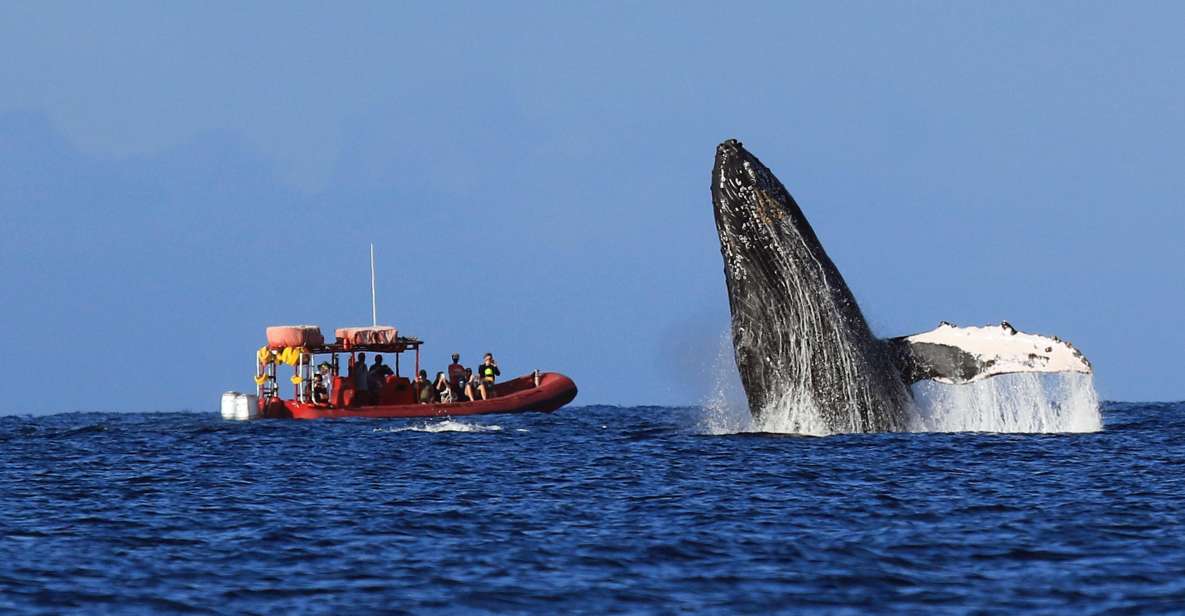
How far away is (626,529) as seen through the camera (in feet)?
48.8

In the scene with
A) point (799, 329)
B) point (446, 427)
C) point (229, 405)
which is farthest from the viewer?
point (229, 405)

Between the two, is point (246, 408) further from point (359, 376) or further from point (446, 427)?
point (446, 427)

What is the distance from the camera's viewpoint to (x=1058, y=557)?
12898 mm

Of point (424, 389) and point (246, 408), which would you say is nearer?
A: point (424, 389)

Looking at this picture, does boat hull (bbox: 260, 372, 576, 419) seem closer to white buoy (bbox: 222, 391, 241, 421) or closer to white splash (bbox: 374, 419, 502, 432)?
white buoy (bbox: 222, 391, 241, 421)

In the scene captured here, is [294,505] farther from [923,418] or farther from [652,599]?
[923,418]

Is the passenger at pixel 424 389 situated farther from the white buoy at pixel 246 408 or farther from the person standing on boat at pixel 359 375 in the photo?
the white buoy at pixel 246 408

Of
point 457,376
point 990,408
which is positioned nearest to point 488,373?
point 457,376

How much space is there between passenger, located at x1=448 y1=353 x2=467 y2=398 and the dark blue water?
1853 cm

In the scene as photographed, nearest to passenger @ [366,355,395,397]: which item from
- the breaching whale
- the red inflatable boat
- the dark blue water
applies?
the red inflatable boat

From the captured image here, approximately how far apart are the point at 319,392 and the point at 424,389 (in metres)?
3.36

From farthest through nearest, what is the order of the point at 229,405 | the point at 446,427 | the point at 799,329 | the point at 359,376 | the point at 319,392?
the point at 229,405 → the point at 319,392 → the point at 359,376 → the point at 446,427 → the point at 799,329

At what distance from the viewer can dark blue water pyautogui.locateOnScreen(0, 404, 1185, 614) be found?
457 inches

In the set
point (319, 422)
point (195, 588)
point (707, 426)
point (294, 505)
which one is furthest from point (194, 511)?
point (319, 422)
